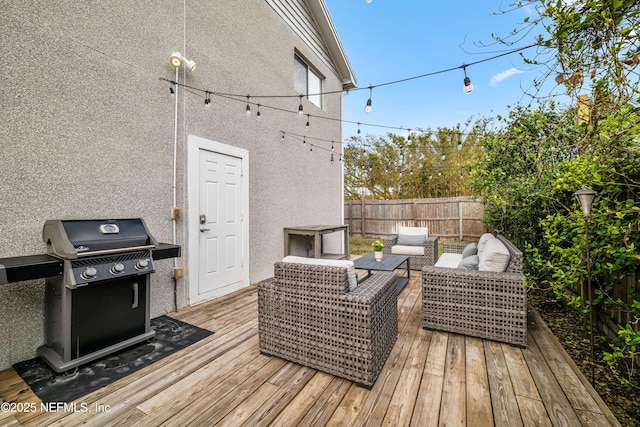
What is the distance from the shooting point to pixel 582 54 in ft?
5.22

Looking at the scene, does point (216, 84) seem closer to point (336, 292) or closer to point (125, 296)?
point (125, 296)

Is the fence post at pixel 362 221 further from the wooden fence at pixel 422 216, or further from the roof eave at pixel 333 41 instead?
the roof eave at pixel 333 41

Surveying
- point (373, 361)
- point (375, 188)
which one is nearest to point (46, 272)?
point (373, 361)

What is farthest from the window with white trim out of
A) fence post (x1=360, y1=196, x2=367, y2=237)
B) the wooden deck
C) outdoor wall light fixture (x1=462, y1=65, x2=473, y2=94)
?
fence post (x1=360, y1=196, x2=367, y2=237)

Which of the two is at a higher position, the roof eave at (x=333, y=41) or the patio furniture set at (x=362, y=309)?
the roof eave at (x=333, y=41)

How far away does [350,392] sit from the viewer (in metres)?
1.84

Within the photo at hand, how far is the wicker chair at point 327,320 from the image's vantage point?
6.27ft

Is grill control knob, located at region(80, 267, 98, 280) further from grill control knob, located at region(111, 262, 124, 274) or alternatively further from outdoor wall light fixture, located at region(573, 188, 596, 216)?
outdoor wall light fixture, located at region(573, 188, 596, 216)

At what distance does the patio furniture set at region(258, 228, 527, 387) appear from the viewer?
195 centimetres

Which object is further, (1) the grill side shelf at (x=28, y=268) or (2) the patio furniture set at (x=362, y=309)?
(2) the patio furniture set at (x=362, y=309)

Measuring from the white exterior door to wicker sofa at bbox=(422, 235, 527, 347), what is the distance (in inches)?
108

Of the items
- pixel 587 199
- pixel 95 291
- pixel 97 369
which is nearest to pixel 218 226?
pixel 95 291

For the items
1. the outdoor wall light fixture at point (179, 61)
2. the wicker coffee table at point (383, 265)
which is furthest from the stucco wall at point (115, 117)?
the wicker coffee table at point (383, 265)

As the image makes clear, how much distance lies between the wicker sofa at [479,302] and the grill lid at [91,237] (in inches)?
111
